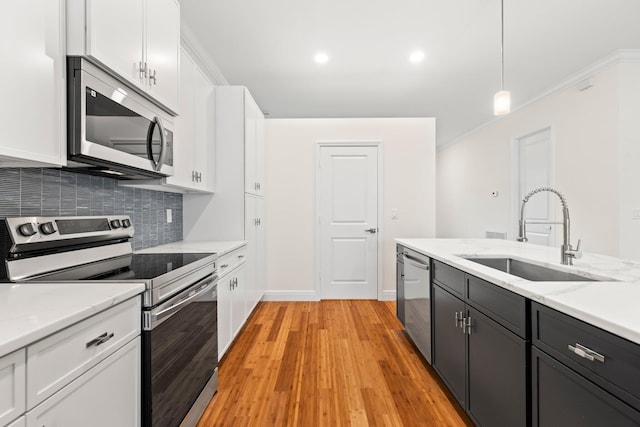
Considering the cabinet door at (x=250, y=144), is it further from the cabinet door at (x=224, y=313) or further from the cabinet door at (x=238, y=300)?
the cabinet door at (x=224, y=313)

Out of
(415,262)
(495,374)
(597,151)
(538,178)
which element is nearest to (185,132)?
(415,262)

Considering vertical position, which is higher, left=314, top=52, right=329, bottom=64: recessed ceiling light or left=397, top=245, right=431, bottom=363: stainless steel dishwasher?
left=314, top=52, right=329, bottom=64: recessed ceiling light

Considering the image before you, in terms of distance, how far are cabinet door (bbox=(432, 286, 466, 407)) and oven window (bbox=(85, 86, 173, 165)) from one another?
197 cm

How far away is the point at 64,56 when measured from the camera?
1206mm

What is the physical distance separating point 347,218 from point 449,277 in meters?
2.32

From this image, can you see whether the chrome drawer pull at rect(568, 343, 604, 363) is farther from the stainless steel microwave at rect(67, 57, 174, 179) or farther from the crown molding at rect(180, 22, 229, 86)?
the crown molding at rect(180, 22, 229, 86)

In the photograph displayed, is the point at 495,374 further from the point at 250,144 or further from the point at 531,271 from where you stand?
the point at 250,144

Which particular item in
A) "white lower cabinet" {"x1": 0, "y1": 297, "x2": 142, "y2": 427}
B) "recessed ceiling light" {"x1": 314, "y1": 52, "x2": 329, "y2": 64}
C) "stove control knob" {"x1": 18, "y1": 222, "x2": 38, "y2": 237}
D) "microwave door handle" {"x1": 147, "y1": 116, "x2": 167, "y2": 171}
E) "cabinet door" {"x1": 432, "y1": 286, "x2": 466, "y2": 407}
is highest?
"recessed ceiling light" {"x1": 314, "y1": 52, "x2": 329, "y2": 64}

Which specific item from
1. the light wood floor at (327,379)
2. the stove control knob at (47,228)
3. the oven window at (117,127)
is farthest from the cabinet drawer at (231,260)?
the stove control knob at (47,228)

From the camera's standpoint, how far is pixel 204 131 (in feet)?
9.12

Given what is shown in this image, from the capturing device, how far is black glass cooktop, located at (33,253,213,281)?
1.30 meters

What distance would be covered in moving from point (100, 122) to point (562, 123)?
5099 mm

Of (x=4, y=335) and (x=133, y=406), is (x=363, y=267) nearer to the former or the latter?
(x=133, y=406)

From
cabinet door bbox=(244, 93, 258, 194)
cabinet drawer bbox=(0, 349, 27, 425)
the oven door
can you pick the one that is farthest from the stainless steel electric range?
cabinet door bbox=(244, 93, 258, 194)
